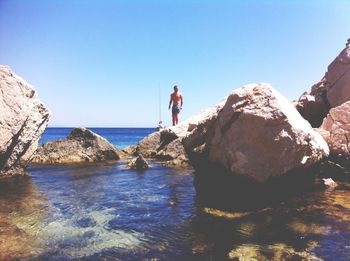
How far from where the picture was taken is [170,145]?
1886cm

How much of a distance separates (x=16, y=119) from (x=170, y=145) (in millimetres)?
9310

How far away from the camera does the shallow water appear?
5.51 meters

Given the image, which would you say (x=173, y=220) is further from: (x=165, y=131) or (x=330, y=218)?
(x=165, y=131)

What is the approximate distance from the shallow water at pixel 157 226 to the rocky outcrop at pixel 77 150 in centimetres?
721

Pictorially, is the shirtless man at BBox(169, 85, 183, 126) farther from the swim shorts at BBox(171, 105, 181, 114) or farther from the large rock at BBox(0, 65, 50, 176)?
the large rock at BBox(0, 65, 50, 176)

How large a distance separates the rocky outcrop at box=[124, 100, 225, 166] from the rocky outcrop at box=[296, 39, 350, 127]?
4775 mm

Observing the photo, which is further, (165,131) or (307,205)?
(165,131)

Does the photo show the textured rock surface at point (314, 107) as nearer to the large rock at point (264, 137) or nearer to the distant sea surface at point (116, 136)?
the large rock at point (264, 137)

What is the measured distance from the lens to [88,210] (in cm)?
812

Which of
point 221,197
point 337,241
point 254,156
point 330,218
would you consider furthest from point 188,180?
point 337,241

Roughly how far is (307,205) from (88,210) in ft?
18.9

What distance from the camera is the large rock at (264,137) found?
320 inches

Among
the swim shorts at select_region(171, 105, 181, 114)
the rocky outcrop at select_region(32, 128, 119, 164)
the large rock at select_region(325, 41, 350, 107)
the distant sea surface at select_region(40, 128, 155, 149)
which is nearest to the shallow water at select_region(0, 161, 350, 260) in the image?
the large rock at select_region(325, 41, 350, 107)

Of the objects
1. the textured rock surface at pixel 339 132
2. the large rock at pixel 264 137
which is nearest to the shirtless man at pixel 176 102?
the textured rock surface at pixel 339 132
